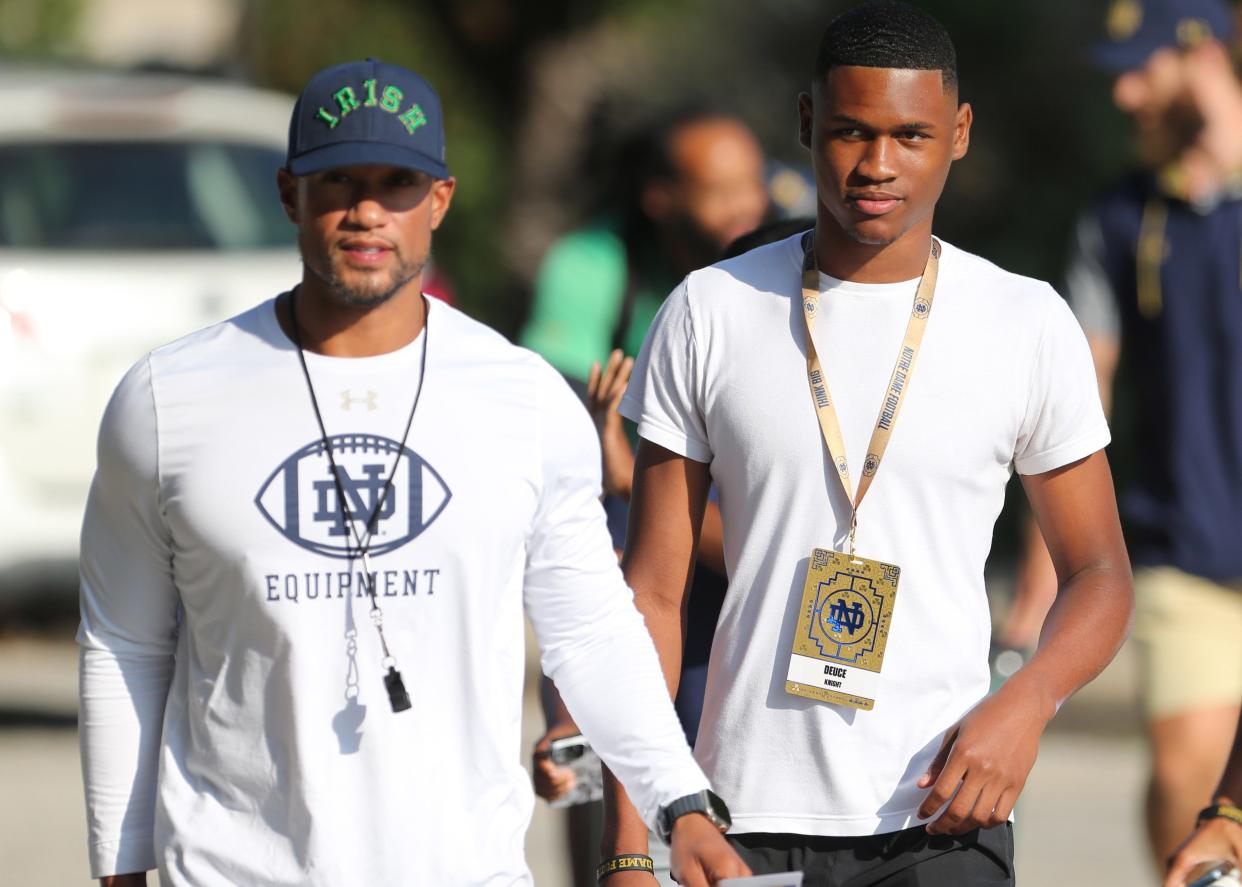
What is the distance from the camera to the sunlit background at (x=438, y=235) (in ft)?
28.9

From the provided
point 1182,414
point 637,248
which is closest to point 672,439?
point 637,248

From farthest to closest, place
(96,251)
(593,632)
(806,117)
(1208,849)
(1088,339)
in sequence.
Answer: (96,251)
(1088,339)
(1208,849)
(806,117)
(593,632)

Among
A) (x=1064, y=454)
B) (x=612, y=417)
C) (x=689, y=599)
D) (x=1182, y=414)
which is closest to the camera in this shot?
(x=1064, y=454)

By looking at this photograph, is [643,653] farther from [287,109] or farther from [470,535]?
[287,109]

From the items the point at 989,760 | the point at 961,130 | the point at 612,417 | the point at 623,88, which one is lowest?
the point at 989,760

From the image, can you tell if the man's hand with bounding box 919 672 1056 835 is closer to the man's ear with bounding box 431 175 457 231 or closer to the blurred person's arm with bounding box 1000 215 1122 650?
the man's ear with bounding box 431 175 457 231

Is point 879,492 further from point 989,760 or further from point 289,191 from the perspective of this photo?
point 289,191

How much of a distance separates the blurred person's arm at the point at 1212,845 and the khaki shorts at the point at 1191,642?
176 cm

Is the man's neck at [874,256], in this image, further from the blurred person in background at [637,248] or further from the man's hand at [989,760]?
the blurred person in background at [637,248]

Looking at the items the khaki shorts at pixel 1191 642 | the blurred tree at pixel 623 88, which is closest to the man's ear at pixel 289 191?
the khaki shorts at pixel 1191 642

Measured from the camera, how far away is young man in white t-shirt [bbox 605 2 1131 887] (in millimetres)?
3688

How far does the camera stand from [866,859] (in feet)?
12.2

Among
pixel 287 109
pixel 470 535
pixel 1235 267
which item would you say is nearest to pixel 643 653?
pixel 470 535

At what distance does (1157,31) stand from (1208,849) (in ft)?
9.29
